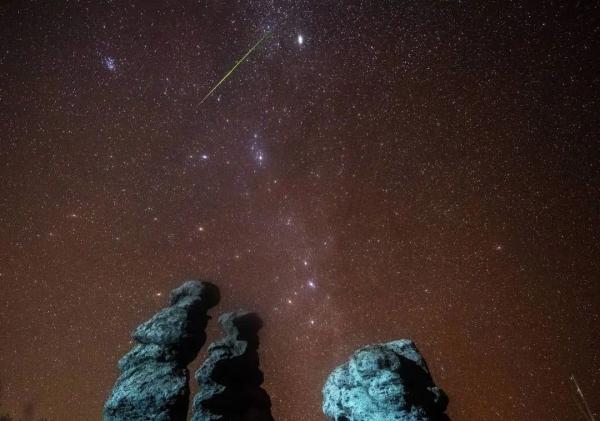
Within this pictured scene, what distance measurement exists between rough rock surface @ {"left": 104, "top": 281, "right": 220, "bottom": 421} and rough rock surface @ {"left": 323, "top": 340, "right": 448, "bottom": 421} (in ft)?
18.2

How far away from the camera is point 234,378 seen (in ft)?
47.9

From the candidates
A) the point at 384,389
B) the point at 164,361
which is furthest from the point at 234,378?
the point at 384,389

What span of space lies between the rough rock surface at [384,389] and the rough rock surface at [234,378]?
5.95 m

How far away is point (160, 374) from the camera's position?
→ 12.1 m

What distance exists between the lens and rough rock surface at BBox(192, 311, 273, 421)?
13242 mm

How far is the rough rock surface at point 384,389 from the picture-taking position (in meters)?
8.13

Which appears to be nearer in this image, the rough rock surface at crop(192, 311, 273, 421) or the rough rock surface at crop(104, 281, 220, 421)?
the rough rock surface at crop(104, 281, 220, 421)

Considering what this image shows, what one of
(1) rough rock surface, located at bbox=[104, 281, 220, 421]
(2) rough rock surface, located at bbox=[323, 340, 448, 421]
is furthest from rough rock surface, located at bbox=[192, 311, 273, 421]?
(2) rough rock surface, located at bbox=[323, 340, 448, 421]

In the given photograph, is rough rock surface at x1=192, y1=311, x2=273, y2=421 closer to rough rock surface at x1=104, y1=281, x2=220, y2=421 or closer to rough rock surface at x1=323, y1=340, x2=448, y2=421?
rough rock surface at x1=104, y1=281, x2=220, y2=421

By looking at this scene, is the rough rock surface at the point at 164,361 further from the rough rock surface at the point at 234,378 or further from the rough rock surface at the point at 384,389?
the rough rock surface at the point at 384,389

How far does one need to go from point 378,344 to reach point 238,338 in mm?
8204

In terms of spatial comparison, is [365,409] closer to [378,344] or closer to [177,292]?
[378,344]

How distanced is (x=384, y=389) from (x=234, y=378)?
842 cm

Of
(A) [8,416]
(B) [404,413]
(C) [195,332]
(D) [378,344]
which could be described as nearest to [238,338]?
(C) [195,332]
